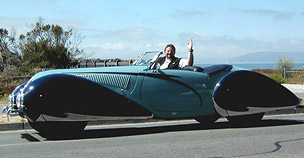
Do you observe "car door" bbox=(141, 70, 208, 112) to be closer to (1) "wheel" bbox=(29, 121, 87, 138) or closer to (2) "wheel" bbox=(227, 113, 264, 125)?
(2) "wheel" bbox=(227, 113, 264, 125)

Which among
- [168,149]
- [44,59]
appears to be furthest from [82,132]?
[44,59]

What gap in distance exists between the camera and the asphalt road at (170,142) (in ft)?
21.5

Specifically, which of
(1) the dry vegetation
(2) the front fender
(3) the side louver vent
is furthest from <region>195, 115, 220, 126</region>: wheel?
(1) the dry vegetation

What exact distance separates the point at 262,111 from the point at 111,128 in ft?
9.93

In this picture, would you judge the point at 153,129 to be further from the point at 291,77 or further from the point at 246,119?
the point at 291,77

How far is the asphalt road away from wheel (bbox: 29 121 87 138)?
0.19 m

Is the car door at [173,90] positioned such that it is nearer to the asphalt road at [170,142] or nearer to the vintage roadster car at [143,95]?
the vintage roadster car at [143,95]

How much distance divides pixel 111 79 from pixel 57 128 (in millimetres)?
1250

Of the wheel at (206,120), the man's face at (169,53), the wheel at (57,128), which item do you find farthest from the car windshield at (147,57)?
the wheel at (57,128)

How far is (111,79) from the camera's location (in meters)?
8.16

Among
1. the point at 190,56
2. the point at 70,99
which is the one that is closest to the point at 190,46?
the point at 190,56

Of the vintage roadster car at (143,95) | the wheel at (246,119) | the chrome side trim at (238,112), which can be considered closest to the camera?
the vintage roadster car at (143,95)

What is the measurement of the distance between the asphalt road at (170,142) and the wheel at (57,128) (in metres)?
0.19

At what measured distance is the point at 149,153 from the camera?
21.5 feet
